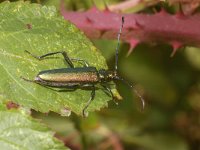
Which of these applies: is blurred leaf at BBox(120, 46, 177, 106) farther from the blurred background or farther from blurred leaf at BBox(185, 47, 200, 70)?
blurred leaf at BBox(185, 47, 200, 70)

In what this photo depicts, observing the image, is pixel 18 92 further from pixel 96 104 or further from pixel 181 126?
pixel 181 126

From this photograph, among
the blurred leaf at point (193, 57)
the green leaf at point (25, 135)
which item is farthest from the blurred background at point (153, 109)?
the green leaf at point (25, 135)

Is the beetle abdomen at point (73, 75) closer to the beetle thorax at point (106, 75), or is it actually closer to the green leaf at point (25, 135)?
the beetle thorax at point (106, 75)

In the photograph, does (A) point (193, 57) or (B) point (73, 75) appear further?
(A) point (193, 57)

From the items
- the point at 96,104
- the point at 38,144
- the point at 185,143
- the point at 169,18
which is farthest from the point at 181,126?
the point at 38,144

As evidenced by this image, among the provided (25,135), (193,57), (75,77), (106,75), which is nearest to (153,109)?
(193,57)

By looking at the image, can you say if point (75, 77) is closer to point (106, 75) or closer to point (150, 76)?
point (106, 75)
